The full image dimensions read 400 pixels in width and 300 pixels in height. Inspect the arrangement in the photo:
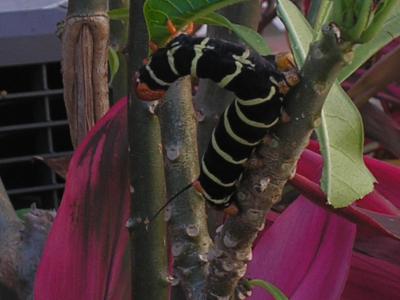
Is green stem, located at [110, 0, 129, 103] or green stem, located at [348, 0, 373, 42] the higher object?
green stem, located at [348, 0, 373, 42]

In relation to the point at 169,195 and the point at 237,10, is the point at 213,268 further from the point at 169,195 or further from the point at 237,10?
the point at 237,10

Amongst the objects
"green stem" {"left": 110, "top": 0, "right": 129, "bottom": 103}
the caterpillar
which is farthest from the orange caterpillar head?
"green stem" {"left": 110, "top": 0, "right": 129, "bottom": 103}

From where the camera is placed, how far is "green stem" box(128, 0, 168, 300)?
1.39ft

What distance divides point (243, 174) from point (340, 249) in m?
0.20

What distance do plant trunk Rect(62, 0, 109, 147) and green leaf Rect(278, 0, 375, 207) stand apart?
0.78ft

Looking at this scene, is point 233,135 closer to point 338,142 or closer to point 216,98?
point 338,142

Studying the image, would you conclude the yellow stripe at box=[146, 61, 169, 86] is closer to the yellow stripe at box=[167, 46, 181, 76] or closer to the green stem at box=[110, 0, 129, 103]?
the yellow stripe at box=[167, 46, 181, 76]

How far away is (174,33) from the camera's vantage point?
1.20 feet

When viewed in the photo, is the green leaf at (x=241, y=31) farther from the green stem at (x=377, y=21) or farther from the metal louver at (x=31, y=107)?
the metal louver at (x=31, y=107)

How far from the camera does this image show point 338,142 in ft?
1.09

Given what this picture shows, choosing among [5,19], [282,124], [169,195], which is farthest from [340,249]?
[5,19]

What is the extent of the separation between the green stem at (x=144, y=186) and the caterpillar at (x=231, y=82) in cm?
6

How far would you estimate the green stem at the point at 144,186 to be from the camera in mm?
423

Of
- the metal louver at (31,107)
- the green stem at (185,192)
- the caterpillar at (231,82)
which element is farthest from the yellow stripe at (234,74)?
the metal louver at (31,107)
